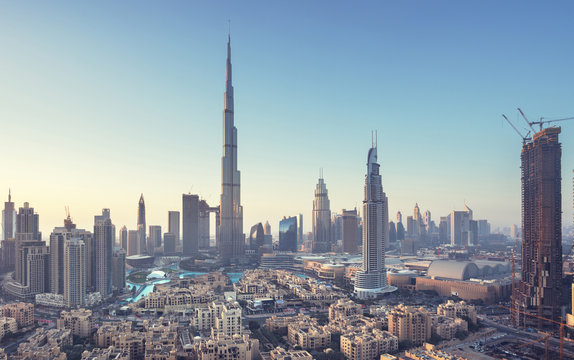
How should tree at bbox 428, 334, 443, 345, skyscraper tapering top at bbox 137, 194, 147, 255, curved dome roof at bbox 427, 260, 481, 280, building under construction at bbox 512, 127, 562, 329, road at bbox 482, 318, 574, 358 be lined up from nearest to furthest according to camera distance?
road at bbox 482, 318, 574, 358 < tree at bbox 428, 334, 443, 345 < building under construction at bbox 512, 127, 562, 329 < curved dome roof at bbox 427, 260, 481, 280 < skyscraper tapering top at bbox 137, 194, 147, 255

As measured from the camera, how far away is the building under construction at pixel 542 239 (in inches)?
1202

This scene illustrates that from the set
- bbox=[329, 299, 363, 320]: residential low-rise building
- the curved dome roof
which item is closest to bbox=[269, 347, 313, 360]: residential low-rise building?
bbox=[329, 299, 363, 320]: residential low-rise building

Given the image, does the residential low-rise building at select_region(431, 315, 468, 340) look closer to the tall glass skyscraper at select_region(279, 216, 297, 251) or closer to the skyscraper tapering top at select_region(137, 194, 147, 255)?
the tall glass skyscraper at select_region(279, 216, 297, 251)

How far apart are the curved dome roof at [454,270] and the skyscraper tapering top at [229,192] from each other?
135 ft

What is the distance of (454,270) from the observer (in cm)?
4809

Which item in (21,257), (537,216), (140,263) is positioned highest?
(537,216)

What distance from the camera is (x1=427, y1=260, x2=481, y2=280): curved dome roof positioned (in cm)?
4737

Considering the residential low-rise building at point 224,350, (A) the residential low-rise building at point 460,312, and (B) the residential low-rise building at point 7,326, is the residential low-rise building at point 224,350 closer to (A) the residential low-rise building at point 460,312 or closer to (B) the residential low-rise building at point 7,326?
(B) the residential low-rise building at point 7,326

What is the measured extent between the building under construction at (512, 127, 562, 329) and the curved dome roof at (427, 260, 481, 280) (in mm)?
13631

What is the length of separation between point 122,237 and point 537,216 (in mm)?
82141

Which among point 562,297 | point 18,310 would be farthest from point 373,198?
point 18,310

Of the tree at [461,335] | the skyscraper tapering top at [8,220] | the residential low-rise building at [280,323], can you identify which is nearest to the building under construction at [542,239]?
the tree at [461,335]

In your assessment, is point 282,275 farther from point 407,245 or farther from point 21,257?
point 407,245

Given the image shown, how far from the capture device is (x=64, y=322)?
28.1 m
